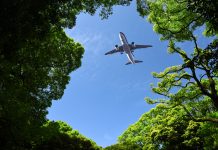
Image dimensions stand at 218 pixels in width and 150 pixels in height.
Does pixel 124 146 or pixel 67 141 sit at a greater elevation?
pixel 124 146

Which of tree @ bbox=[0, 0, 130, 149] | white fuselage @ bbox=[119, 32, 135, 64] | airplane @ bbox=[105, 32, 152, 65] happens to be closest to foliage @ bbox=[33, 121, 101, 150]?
tree @ bbox=[0, 0, 130, 149]

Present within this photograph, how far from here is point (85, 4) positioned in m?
15.5

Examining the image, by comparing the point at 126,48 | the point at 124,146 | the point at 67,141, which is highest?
the point at 126,48

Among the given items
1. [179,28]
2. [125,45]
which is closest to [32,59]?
[179,28]

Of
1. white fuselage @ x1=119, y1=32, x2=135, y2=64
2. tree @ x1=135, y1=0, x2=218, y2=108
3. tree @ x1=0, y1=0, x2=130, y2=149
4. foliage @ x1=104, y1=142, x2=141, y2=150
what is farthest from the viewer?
white fuselage @ x1=119, y1=32, x2=135, y2=64

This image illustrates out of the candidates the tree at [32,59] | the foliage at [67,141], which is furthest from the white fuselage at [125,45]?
the tree at [32,59]

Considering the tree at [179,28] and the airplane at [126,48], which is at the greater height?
the airplane at [126,48]

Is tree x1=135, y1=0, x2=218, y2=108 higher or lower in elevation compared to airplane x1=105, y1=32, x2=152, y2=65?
lower

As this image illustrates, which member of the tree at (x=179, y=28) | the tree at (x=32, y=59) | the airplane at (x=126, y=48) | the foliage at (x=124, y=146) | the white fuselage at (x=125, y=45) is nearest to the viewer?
the tree at (x=32, y=59)

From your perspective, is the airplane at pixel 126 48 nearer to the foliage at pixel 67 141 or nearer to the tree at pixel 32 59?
the foliage at pixel 67 141

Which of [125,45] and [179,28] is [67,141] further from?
[125,45]

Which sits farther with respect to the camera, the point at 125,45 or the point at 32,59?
the point at 125,45

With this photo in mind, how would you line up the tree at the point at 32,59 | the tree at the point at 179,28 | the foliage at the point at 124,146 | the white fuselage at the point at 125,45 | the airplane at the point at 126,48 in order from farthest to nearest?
the white fuselage at the point at 125,45, the airplane at the point at 126,48, the foliage at the point at 124,146, the tree at the point at 179,28, the tree at the point at 32,59

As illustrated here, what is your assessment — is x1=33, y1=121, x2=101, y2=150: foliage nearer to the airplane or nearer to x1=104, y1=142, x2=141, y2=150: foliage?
x1=104, y1=142, x2=141, y2=150: foliage
